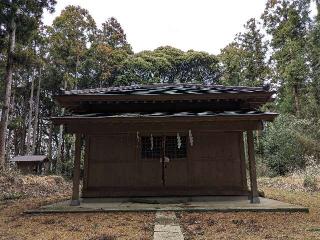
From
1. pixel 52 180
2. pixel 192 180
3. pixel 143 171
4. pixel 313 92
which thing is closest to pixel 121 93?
pixel 143 171

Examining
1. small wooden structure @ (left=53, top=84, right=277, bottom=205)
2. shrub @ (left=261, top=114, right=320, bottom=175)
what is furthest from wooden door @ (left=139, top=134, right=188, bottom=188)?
shrub @ (left=261, top=114, right=320, bottom=175)

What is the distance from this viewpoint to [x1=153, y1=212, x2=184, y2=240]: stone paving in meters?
6.75

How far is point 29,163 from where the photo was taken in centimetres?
2972

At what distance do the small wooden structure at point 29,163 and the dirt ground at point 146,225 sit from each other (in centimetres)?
1958

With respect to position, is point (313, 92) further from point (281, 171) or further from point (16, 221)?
point (16, 221)

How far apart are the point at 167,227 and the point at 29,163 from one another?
2477 centimetres

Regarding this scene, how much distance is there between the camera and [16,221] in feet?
29.5

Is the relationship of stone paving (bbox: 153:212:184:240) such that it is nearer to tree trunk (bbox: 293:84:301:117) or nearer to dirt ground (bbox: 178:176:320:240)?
dirt ground (bbox: 178:176:320:240)

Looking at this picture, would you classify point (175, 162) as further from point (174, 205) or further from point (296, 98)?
point (296, 98)

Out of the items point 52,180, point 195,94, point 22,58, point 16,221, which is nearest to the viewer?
point 16,221

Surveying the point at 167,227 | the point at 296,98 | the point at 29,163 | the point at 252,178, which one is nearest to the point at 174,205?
the point at 252,178

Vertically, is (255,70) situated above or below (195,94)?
above

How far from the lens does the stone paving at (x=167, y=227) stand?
6754 millimetres

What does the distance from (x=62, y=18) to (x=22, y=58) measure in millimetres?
15110
